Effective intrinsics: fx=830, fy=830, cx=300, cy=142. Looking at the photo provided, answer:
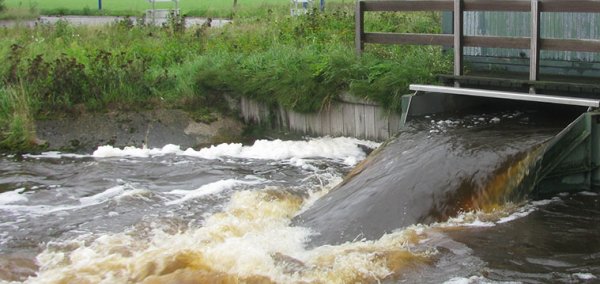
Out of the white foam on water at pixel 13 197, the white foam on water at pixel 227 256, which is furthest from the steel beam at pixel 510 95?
the white foam on water at pixel 13 197

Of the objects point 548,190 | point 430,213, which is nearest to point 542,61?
point 548,190

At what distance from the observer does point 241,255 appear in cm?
820

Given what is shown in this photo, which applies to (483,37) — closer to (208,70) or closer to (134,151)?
(208,70)

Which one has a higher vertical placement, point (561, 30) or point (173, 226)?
point (561, 30)

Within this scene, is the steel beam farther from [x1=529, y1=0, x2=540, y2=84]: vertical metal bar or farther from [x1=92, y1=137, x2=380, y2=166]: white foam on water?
[x1=92, y1=137, x2=380, y2=166]: white foam on water

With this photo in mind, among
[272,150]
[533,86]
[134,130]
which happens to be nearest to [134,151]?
[134,130]

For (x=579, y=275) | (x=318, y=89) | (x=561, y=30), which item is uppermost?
(x=561, y=30)

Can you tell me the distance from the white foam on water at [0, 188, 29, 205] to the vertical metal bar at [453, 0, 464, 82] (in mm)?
6286

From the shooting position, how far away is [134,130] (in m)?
14.1

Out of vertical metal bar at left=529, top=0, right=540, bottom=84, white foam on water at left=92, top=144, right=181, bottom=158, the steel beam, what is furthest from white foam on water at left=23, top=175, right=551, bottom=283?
white foam on water at left=92, top=144, right=181, bottom=158

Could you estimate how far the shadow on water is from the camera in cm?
902

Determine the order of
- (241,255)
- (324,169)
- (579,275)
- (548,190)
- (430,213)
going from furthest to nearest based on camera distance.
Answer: (324,169)
(548,190)
(430,213)
(241,255)
(579,275)

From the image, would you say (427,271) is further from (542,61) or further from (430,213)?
(542,61)

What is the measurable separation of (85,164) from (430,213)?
6036 millimetres
